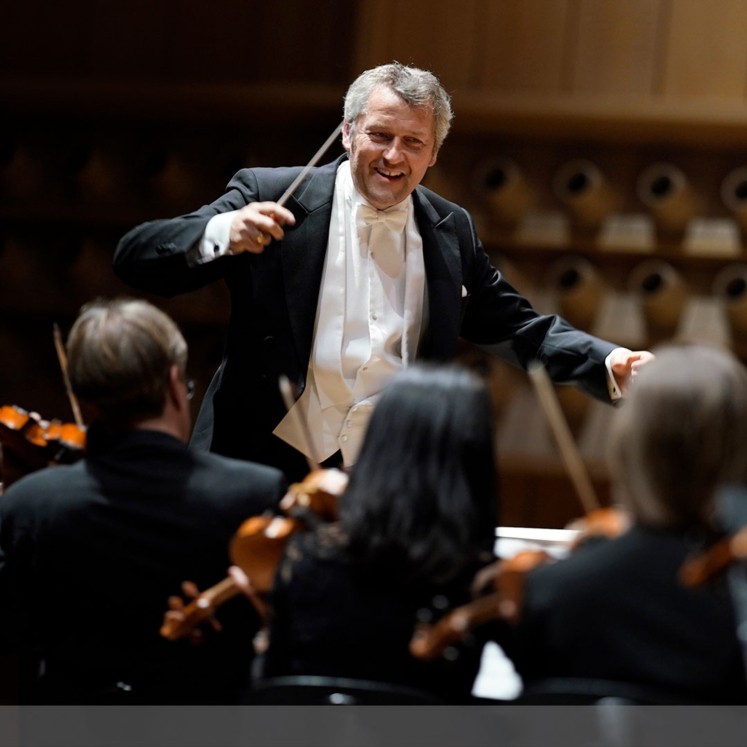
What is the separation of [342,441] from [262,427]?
195 millimetres

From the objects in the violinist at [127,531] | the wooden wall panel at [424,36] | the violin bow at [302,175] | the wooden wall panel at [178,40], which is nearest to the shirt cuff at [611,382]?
the violin bow at [302,175]

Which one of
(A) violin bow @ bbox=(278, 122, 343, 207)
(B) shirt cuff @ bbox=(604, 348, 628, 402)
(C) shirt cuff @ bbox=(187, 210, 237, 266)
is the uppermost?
(A) violin bow @ bbox=(278, 122, 343, 207)

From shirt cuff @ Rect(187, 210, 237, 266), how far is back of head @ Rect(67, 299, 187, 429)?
1.95 ft

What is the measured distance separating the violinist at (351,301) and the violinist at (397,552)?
1.18m

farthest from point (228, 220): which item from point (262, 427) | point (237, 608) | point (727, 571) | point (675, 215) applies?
point (675, 215)

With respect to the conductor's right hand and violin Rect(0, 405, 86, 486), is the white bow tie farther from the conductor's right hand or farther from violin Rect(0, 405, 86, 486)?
violin Rect(0, 405, 86, 486)

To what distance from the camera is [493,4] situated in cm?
515

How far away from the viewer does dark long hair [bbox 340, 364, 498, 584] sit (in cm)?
192

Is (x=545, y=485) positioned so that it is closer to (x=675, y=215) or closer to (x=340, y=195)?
(x=675, y=215)

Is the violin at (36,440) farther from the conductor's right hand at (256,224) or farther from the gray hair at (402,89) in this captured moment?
the gray hair at (402,89)

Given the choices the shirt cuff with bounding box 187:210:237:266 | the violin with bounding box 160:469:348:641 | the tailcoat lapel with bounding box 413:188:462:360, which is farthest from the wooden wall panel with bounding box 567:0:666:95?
the violin with bounding box 160:469:348:641

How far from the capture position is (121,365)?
2.24 meters

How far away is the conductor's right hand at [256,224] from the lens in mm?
2697
